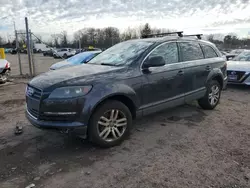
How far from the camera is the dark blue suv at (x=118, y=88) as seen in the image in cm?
321

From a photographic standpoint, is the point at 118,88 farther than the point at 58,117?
Yes

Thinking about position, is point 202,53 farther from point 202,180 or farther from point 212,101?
point 202,180

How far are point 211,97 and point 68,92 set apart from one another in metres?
3.81

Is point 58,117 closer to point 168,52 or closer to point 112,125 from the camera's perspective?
point 112,125

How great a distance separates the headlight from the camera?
318 cm

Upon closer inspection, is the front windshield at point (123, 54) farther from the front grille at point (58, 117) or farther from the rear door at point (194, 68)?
the front grille at point (58, 117)

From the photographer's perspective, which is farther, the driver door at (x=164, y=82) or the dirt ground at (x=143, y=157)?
the driver door at (x=164, y=82)

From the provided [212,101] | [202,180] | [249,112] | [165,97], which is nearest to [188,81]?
[165,97]

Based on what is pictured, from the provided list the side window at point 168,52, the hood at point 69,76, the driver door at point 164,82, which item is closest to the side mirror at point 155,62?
the driver door at point 164,82

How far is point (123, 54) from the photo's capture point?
4.33 metres

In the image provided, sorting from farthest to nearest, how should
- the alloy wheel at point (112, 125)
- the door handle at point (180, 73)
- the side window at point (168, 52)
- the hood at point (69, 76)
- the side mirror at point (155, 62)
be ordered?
1. the door handle at point (180, 73)
2. the side window at point (168, 52)
3. the side mirror at point (155, 62)
4. the alloy wheel at point (112, 125)
5. the hood at point (69, 76)

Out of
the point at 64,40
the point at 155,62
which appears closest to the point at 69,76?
the point at 155,62

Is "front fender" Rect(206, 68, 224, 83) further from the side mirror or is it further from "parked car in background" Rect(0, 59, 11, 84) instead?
"parked car in background" Rect(0, 59, 11, 84)

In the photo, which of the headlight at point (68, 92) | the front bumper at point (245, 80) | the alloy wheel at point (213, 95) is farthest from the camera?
the front bumper at point (245, 80)
